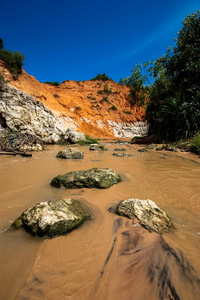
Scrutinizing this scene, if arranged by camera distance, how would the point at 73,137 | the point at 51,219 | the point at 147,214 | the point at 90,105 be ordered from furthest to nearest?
the point at 90,105
the point at 73,137
the point at 147,214
the point at 51,219

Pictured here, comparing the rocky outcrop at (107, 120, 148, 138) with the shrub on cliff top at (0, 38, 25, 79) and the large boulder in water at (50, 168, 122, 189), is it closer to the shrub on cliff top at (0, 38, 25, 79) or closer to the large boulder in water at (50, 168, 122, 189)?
the shrub on cliff top at (0, 38, 25, 79)

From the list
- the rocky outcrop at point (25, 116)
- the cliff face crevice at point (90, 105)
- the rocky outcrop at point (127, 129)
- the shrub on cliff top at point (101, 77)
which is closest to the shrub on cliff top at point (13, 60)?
the cliff face crevice at point (90, 105)

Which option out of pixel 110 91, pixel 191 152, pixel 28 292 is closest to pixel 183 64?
pixel 191 152

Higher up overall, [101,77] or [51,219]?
[101,77]

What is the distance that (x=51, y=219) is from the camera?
1.29 m

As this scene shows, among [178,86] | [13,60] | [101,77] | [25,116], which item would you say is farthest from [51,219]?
[101,77]

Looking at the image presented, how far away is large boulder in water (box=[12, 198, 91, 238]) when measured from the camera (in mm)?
1239

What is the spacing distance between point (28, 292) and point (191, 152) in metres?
7.36

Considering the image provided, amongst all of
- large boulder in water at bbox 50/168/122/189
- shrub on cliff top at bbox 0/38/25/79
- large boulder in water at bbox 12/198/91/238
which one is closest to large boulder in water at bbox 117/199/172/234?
large boulder in water at bbox 12/198/91/238

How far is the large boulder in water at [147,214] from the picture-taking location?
1.34m

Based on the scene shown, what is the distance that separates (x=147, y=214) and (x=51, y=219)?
3.21 feet

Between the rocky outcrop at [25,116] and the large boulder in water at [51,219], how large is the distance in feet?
27.8

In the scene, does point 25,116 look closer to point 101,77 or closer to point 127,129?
point 127,129

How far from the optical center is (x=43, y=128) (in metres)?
11.1
